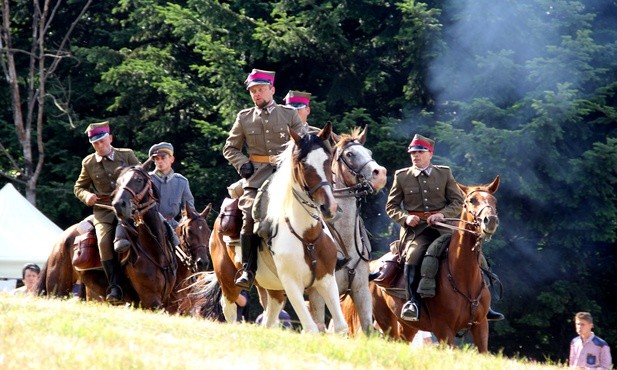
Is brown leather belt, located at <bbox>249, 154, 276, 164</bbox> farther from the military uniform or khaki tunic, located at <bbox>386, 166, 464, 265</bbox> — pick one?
the military uniform

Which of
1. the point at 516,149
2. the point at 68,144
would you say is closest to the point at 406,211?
the point at 516,149

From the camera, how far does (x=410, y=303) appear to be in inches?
611

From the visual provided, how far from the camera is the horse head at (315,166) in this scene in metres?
12.6

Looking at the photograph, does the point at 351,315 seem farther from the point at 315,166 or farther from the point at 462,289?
the point at 315,166

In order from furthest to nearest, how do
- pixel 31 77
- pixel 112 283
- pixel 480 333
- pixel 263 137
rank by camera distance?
1. pixel 31 77
2. pixel 112 283
3. pixel 480 333
4. pixel 263 137

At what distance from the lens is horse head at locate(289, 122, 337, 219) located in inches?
497

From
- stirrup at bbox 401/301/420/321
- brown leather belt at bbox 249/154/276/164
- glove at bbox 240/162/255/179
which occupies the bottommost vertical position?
stirrup at bbox 401/301/420/321

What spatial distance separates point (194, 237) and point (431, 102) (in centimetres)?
876

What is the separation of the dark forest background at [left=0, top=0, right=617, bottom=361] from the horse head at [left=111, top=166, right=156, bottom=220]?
889 cm

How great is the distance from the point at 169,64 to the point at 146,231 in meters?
12.6

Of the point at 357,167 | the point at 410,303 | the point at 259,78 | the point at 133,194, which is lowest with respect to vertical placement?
the point at 410,303

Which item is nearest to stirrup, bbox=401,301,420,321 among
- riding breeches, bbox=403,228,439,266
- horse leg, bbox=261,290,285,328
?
riding breeches, bbox=403,228,439,266

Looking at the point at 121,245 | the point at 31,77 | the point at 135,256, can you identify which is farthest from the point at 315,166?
the point at 31,77

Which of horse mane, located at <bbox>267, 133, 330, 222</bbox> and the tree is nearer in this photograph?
horse mane, located at <bbox>267, 133, 330, 222</bbox>
